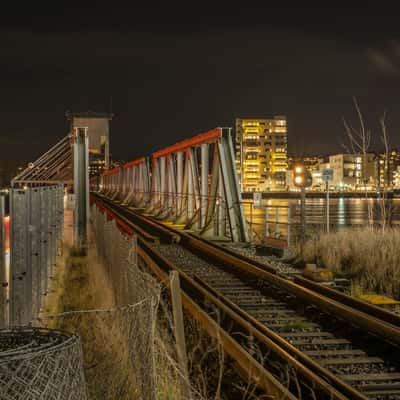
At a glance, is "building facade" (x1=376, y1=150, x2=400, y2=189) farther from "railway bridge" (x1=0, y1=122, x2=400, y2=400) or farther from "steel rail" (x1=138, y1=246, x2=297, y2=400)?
"steel rail" (x1=138, y1=246, x2=297, y2=400)

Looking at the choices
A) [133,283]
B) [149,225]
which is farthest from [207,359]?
[149,225]

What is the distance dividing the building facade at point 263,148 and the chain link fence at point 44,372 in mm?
178427

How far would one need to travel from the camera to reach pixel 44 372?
145 inches

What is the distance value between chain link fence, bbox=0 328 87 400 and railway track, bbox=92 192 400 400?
2714mm

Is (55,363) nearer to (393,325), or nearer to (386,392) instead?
(386,392)

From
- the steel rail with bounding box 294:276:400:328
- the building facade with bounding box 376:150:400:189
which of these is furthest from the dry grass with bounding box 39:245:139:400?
the building facade with bounding box 376:150:400:189

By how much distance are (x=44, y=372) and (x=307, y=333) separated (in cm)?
588

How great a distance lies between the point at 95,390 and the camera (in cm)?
609

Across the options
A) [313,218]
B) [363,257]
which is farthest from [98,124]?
[363,257]

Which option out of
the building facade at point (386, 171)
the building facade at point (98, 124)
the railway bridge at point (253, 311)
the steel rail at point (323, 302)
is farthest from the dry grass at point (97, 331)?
the building facade at point (98, 124)

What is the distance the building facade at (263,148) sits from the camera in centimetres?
18538

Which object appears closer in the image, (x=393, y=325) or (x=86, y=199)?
(x=393, y=325)

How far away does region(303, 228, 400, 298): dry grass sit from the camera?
1303 cm

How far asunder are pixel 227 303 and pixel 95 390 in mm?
4780
